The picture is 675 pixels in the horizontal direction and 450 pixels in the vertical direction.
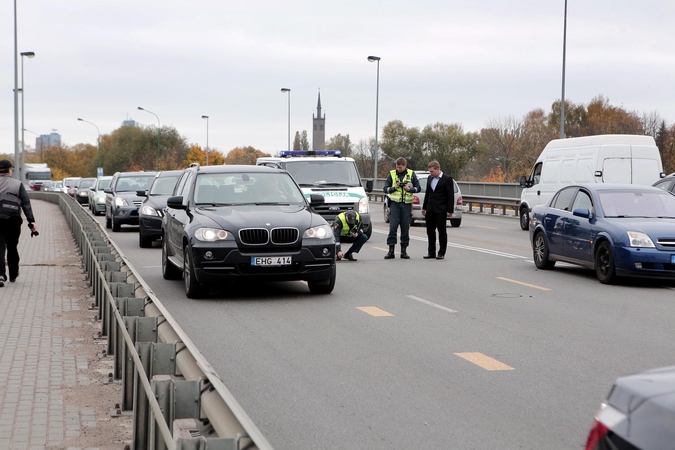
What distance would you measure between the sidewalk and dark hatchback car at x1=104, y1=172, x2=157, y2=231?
1277cm

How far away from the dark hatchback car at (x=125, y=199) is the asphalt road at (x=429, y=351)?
1197cm

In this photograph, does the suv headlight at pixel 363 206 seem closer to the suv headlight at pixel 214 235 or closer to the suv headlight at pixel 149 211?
the suv headlight at pixel 149 211

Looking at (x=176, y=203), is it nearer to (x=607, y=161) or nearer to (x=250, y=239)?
(x=250, y=239)

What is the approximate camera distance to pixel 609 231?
527 inches

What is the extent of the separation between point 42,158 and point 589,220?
159 m

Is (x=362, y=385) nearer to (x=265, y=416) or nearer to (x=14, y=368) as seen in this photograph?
(x=265, y=416)

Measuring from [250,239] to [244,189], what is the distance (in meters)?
1.53

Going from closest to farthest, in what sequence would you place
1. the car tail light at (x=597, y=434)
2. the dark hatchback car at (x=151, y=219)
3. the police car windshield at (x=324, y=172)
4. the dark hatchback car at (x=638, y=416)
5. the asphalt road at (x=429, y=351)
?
the dark hatchback car at (x=638, y=416) < the car tail light at (x=597, y=434) < the asphalt road at (x=429, y=351) < the dark hatchback car at (x=151, y=219) < the police car windshield at (x=324, y=172)

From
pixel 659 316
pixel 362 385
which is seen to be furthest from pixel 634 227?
pixel 362 385

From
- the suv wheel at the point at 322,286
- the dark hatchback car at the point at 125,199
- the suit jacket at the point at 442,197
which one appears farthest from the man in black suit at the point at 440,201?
the dark hatchback car at the point at 125,199

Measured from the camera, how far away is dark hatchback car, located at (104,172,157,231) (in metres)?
26.6

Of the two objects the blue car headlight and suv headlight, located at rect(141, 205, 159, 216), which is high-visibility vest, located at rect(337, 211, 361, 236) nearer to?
the blue car headlight

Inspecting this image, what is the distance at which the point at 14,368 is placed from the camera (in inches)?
292

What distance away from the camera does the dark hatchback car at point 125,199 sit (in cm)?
2658
